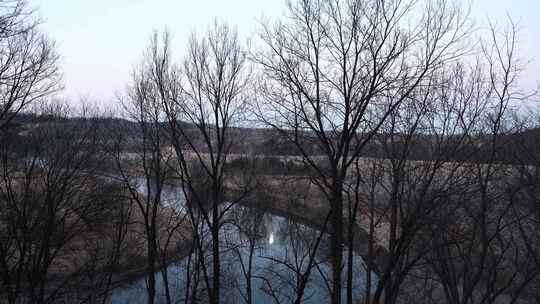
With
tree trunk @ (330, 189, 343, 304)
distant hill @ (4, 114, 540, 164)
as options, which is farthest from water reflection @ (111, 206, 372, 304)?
Answer: tree trunk @ (330, 189, 343, 304)

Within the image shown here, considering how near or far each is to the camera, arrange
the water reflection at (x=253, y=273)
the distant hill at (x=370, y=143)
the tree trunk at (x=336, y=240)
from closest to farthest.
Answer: the tree trunk at (x=336, y=240), the distant hill at (x=370, y=143), the water reflection at (x=253, y=273)

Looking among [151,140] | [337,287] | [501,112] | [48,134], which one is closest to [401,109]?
[501,112]

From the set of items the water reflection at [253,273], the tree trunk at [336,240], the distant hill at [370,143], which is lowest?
the water reflection at [253,273]

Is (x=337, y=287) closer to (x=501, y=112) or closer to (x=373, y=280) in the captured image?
(x=501, y=112)

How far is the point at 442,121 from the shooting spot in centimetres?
1003

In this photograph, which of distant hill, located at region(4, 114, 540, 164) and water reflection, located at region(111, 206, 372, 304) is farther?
water reflection, located at region(111, 206, 372, 304)

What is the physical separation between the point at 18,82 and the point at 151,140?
5.74 meters

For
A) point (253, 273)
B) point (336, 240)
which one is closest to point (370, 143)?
point (336, 240)

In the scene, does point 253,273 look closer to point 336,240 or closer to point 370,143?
point 370,143

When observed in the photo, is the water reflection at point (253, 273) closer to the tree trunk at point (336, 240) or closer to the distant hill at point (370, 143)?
the distant hill at point (370, 143)

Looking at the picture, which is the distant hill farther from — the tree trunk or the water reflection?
the water reflection

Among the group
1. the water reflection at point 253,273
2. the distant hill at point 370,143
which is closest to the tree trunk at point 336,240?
the distant hill at point 370,143

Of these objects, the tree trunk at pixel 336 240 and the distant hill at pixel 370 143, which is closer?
the tree trunk at pixel 336 240

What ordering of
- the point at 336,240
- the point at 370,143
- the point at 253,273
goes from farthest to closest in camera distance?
the point at 253,273
the point at 370,143
the point at 336,240
